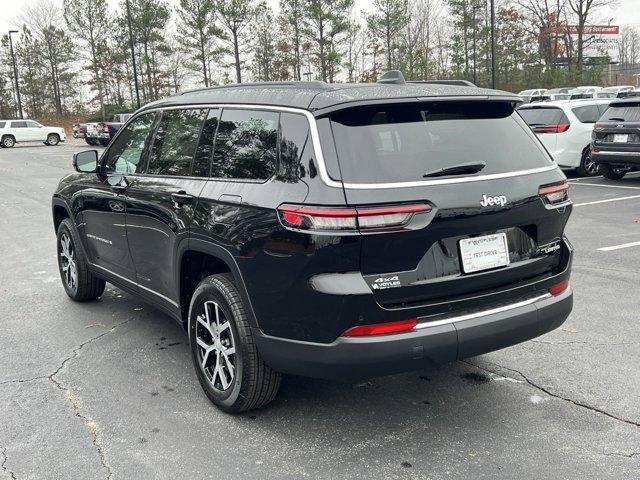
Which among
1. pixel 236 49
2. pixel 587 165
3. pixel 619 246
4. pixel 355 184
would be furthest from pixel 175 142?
pixel 236 49

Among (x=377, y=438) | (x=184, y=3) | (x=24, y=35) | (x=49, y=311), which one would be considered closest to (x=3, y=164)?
(x=49, y=311)

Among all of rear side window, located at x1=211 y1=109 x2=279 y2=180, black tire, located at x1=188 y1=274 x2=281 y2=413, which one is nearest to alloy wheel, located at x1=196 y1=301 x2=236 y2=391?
black tire, located at x1=188 y1=274 x2=281 y2=413

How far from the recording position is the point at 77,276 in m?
5.66

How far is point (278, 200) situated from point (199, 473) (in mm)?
1333

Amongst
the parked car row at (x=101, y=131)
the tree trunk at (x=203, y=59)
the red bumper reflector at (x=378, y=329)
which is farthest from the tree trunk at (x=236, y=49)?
the red bumper reflector at (x=378, y=329)

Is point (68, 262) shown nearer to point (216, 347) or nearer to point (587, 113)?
point (216, 347)

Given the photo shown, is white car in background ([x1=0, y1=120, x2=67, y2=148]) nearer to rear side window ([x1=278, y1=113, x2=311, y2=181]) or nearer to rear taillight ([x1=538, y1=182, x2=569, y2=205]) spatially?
rear side window ([x1=278, y1=113, x2=311, y2=181])

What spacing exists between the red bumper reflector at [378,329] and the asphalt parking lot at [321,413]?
25.1 inches

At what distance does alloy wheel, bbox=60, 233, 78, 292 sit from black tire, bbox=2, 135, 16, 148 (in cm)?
3571

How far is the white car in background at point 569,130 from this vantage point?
45.3ft

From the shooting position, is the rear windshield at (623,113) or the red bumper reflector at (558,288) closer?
the red bumper reflector at (558,288)

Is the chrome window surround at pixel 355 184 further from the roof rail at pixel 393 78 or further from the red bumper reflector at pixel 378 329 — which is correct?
the roof rail at pixel 393 78

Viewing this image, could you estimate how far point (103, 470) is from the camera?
303 cm

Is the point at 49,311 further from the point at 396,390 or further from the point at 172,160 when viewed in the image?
the point at 396,390
